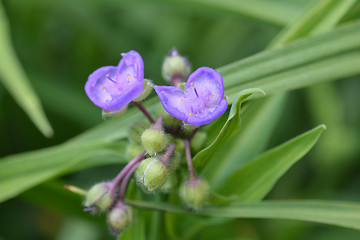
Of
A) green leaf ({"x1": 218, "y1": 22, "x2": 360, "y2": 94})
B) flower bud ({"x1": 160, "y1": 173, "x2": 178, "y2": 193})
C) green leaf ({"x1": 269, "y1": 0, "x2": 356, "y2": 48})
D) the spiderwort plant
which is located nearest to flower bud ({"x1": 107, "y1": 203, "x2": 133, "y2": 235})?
the spiderwort plant

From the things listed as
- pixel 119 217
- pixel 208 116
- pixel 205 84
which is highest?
pixel 205 84

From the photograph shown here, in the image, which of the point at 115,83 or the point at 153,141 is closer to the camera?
the point at 153,141

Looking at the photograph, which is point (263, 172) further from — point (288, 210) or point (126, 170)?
point (126, 170)

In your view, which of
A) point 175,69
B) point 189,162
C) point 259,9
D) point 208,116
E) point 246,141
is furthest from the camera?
point 259,9

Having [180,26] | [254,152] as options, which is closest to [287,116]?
[180,26]

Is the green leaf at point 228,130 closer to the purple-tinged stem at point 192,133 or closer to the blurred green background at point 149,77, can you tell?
the purple-tinged stem at point 192,133

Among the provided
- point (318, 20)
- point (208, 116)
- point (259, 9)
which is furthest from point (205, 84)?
point (259, 9)

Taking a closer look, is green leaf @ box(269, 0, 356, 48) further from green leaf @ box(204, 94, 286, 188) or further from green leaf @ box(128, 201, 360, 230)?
green leaf @ box(128, 201, 360, 230)

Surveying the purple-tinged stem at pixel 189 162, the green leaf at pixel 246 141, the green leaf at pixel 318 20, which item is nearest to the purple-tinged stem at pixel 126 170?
the purple-tinged stem at pixel 189 162
